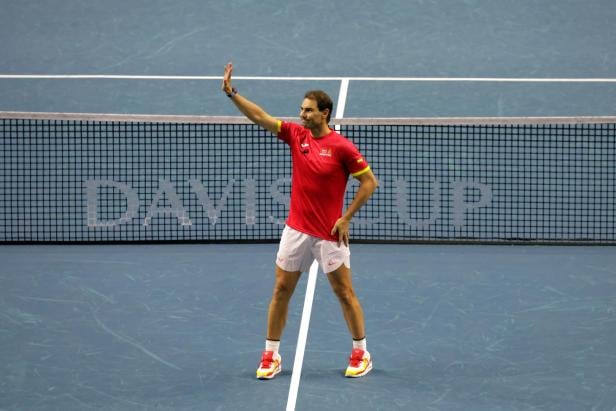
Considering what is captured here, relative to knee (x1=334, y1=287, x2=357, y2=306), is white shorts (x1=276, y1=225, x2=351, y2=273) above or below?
above

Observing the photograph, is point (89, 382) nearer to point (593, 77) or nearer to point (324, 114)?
point (324, 114)

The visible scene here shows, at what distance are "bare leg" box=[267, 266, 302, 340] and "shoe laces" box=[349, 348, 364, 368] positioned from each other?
491 mm

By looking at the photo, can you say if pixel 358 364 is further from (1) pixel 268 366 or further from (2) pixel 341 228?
(2) pixel 341 228

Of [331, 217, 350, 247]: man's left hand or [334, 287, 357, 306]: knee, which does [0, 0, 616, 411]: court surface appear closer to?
[334, 287, 357, 306]: knee

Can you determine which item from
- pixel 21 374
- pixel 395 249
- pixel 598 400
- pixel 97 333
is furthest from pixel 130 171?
pixel 598 400

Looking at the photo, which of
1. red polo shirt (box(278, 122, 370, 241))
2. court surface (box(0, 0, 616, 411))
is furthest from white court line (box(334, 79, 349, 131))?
red polo shirt (box(278, 122, 370, 241))

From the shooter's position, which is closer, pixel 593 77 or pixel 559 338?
pixel 559 338

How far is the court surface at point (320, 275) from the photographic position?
327 inches

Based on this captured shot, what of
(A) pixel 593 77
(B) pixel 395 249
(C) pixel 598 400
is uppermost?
(A) pixel 593 77

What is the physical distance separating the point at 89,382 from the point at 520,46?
9.18 metres

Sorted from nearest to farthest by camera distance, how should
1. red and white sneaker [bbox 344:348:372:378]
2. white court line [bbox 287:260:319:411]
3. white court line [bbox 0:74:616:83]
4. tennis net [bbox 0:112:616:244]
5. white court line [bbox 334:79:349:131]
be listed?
white court line [bbox 287:260:319:411], red and white sneaker [bbox 344:348:372:378], tennis net [bbox 0:112:616:244], white court line [bbox 334:79:349:131], white court line [bbox 0:74:616:83]

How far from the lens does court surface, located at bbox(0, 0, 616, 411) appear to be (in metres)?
8.30

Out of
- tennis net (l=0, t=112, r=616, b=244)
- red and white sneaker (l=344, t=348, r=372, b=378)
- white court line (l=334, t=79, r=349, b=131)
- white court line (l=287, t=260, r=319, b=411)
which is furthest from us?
white court line (l=334, t=79, r=349, b=131)

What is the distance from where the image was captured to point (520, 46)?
Answer: 1596cm
